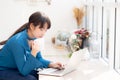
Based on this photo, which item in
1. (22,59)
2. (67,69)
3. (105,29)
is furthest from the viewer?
(105,29)

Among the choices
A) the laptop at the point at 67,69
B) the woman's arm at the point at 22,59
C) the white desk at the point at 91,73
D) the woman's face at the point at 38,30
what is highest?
the woman's face at the point at 38,30

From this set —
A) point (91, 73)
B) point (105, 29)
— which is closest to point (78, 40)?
point (105, 29)

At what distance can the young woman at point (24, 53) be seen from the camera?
1.93 m

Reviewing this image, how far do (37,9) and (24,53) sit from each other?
195cm

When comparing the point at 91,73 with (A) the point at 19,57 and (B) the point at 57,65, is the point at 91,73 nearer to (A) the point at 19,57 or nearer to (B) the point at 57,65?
(B) the point at 57,65

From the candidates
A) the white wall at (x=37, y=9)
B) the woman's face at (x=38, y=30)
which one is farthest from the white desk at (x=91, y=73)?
the white wall at (x=37, y=9)

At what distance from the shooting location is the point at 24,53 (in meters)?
1.95

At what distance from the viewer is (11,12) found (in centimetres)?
383

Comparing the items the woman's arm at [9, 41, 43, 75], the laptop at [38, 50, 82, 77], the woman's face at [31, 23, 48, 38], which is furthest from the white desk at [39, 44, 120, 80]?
the woman's face at [31, 23, 48, 38]

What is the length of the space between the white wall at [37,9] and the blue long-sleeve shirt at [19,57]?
179cm

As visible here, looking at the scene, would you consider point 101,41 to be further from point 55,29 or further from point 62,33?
point 55,29

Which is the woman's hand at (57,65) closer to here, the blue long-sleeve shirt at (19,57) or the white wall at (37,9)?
the blue long-sleeve shirt at (19,57)

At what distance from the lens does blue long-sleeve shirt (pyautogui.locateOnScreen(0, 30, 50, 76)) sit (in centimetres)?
193

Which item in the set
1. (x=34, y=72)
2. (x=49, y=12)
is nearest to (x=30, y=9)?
(x=49, y=12)
